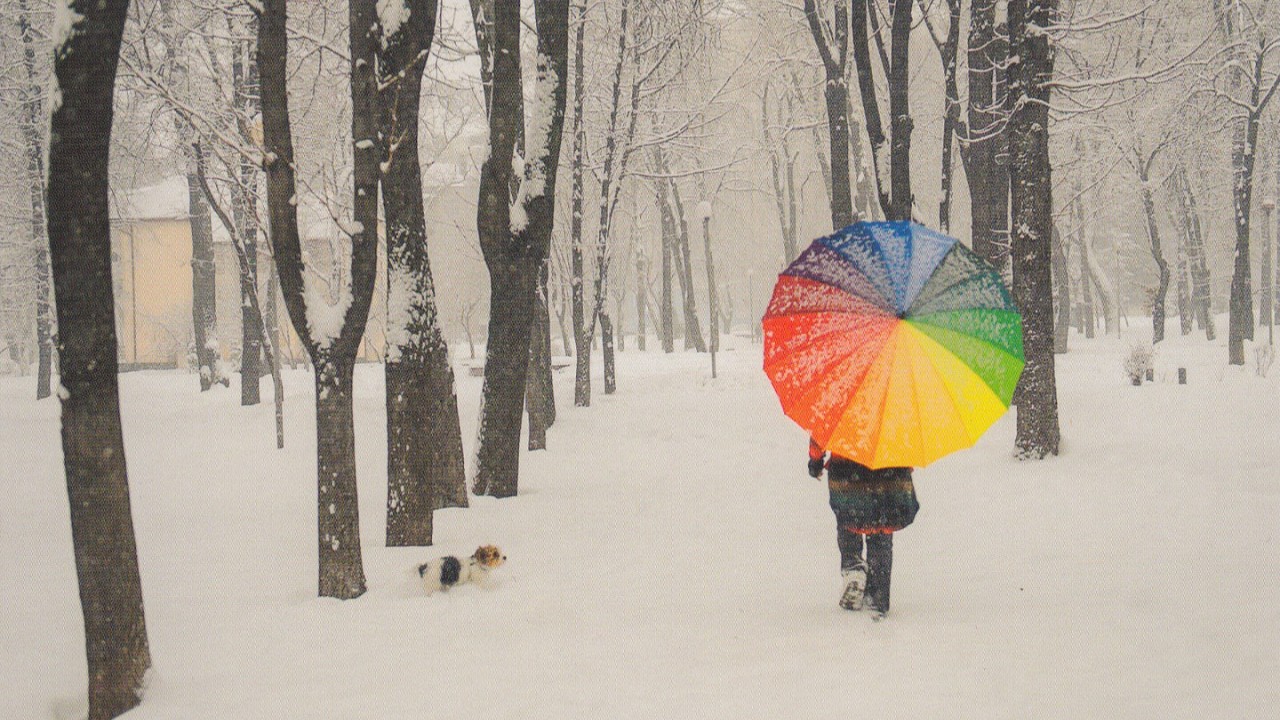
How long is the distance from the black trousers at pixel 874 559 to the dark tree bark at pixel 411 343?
3201mm

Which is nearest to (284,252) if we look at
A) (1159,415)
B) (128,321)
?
(1159,415)

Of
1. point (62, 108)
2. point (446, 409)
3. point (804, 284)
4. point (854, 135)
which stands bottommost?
point (446, 409)

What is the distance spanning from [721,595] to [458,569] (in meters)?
1.72

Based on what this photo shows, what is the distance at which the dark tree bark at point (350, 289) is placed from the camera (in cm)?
507

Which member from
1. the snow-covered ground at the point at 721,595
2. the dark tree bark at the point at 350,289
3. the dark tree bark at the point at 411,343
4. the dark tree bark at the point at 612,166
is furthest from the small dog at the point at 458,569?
the dark tree bark at the point at 612,166

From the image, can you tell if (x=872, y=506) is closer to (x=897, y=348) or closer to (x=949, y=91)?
(x=897, y=348)

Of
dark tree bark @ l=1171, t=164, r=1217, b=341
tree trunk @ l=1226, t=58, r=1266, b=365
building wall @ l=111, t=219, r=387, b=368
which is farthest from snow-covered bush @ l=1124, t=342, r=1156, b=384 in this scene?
→ building wall @ l=111, t=219, r=387, b=368

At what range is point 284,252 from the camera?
5086 mm

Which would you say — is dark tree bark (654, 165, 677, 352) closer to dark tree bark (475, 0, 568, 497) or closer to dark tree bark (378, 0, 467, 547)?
dark tree bark (475, 0, 568, 497)

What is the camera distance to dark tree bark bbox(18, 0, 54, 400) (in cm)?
1655

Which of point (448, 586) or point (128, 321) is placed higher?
point (128, 321)

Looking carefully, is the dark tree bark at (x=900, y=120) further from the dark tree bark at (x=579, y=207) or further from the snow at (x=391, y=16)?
the snow at (x=391, y=16)

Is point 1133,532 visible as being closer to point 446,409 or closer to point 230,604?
point 446,409

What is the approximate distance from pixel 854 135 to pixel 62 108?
22707 millimetres
